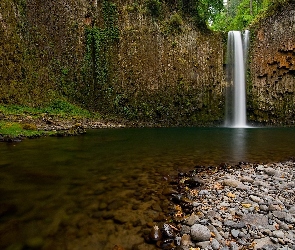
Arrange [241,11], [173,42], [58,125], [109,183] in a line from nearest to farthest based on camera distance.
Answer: [109,183] → [58,125] → [173,42] → [241,11]

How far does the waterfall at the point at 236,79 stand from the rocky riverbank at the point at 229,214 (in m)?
24.0

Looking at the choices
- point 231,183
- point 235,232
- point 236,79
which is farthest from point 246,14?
point 235,232

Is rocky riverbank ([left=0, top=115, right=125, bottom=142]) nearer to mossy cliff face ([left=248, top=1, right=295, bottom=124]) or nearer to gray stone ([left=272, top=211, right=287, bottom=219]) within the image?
gray stone ([left=272, top=211, right=287, bottom=219])

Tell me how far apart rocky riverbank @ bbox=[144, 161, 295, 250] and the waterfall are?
24.0 metres

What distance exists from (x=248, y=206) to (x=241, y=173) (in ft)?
8.05

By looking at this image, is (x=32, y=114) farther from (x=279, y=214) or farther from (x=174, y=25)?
(x=174, y=25)

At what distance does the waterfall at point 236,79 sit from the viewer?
95.7 feet

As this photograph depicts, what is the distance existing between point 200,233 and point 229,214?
36.3 inches

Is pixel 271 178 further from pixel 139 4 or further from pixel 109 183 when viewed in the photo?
pixel 139 4

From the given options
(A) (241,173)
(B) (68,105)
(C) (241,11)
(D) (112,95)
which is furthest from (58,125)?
(C) (241,11)

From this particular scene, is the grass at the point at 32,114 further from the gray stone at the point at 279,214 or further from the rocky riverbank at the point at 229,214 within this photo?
the gray stone at the point at 279,214

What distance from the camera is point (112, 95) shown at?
1070 inches

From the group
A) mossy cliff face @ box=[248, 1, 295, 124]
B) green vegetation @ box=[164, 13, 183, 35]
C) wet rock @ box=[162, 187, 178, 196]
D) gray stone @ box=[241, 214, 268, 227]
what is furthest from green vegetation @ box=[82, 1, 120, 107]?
gray stone @ box=[241, 214, 268, 227]

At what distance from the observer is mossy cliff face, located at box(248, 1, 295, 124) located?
28.7m
